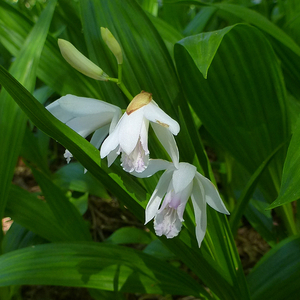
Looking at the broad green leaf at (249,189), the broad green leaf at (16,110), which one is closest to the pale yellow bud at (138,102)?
the broad green leaf at (249,189)

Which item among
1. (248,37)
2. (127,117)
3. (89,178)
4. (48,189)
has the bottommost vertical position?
(89,178)

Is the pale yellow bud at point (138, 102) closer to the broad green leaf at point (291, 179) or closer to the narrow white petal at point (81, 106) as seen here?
the narrow white petal at point (81, 106)

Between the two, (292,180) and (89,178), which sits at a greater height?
(292,180)

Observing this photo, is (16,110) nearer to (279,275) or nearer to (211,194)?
(211,194)

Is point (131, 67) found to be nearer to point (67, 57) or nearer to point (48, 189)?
point (67, 57)

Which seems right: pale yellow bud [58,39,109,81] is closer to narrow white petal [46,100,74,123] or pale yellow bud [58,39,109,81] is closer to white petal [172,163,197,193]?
narrow white petal [46,100,74,123]

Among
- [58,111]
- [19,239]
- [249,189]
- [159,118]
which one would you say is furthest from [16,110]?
[249,189]

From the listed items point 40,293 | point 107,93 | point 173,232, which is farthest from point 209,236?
point 40,293
